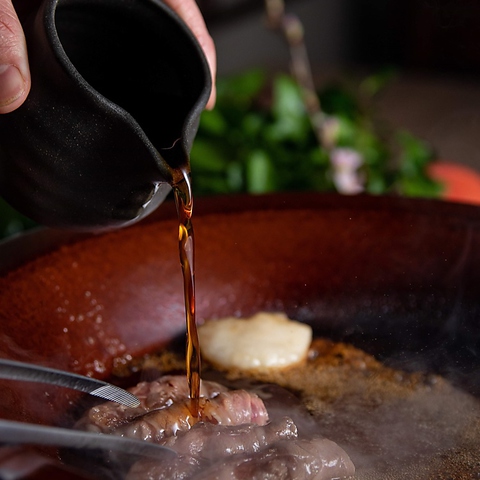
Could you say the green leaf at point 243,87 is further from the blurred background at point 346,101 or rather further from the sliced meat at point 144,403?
the sliced meat at point 144,403

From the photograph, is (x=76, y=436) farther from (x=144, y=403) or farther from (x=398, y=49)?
(x=398, y=49)

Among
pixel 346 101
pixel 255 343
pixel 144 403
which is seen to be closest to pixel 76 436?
pixel 144 403

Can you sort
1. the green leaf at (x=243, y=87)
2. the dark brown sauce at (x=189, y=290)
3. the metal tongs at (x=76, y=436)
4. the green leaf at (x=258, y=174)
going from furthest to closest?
the green leaf at (x=243, y=87) < the green leaf at (x=258, y=174) < the dark brown sauce at (x=189, y=290) < the metal tongs at (x=76, y=436)

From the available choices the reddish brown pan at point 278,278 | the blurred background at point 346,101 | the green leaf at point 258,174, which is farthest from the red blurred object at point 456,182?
the reddish brown pan at point 278,278

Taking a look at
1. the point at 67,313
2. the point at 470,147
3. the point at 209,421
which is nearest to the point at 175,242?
the point at 67,313

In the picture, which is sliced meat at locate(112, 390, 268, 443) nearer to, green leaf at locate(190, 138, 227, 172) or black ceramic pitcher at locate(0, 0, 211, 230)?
black ceramic pitcher at locate(0, 0, 211, 230)

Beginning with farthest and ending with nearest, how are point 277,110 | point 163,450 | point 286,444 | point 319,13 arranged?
point 319,13 < point 277,110 < point 286,444 < point 163,450

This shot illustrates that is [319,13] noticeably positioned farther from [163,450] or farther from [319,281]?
[163,450]
